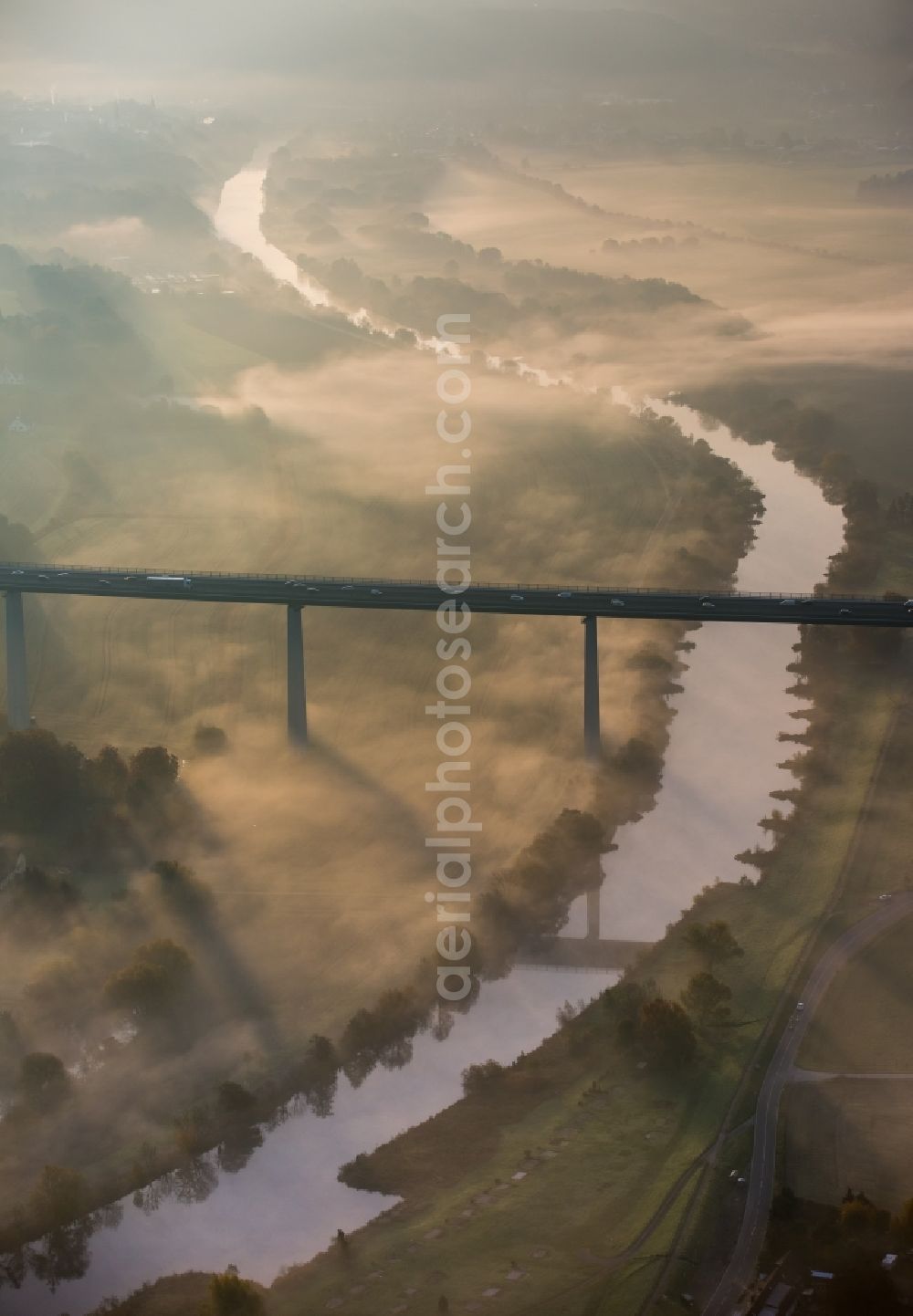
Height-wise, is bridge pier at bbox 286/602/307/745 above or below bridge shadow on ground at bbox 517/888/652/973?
above

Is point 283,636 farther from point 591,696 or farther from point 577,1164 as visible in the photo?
point 577,1164

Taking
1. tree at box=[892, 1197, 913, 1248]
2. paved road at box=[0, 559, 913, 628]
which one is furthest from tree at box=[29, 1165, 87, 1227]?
paved road at box=[0, 559, 913, 628]

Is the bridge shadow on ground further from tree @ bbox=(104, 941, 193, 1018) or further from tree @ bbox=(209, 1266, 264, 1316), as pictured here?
tree @ bbox=(209, 1266, 264, 1316)

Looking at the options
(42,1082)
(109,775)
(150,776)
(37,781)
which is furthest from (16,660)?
(42,1082)

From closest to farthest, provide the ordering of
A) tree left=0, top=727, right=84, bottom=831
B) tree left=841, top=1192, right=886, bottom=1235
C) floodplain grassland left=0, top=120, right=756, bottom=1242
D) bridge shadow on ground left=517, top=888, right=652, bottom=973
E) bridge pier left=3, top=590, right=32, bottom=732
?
tree left=841, top=1192, right=886, bottom=1235 → floodplain grassland left=0, top=120, right=756, bottom=1242 → bridge shadow on ground left=517, top=888, right=652, bottom=973 → tree left=0, top=727, right=84, bottom=831 → bridge pier left=3, top=590, right=32, bottom=732

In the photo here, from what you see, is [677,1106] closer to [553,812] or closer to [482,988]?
[482,988]

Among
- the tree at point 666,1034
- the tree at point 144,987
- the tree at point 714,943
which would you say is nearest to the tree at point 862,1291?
the tree at point 666,1034

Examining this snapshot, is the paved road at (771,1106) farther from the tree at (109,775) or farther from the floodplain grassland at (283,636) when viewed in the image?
the tree at (109,775)
